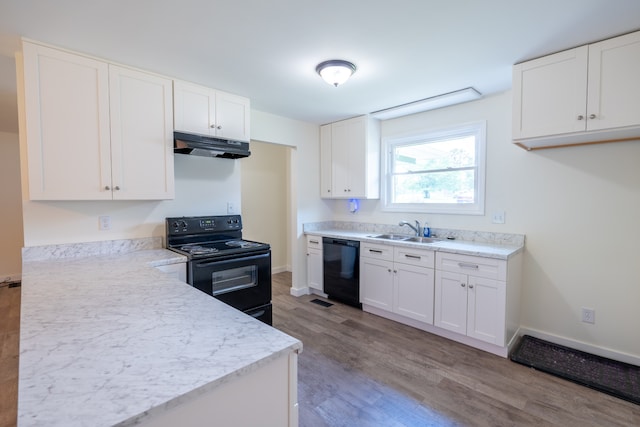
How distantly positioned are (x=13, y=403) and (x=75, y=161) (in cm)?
169

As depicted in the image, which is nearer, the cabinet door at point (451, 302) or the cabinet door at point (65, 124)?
the cabinet door at point (65, 124)

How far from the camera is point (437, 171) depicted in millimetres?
3586

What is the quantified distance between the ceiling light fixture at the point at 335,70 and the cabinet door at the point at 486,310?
2.06m

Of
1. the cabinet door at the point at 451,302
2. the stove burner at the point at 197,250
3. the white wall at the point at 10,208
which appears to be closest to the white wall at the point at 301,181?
the stove burner at the point at 197,250

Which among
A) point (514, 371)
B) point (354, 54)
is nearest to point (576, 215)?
point (514, 371)

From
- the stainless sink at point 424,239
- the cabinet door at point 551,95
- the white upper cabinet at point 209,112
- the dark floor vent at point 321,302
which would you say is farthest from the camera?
the dark floor vent at point 321,302

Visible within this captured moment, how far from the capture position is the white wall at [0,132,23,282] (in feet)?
15.8

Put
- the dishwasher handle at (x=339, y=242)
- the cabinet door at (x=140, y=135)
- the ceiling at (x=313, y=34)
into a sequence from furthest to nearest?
the dishwasher handle at (x=339, y=242) → the cabinet door at (x=140, y=135) → the ceiling at (x=313, y=34)

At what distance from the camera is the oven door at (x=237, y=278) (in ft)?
7.82

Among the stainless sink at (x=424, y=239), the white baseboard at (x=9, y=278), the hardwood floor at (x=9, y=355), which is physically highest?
the stainless sink at (x=424, y=239)

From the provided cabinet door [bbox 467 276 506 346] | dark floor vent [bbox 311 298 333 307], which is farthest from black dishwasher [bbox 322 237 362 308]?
cabinet door [bbox 467 276 506 346]

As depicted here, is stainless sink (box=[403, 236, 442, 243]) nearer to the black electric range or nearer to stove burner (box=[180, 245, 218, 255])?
the black electric range

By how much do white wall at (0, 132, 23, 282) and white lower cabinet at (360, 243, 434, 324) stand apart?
5.57m

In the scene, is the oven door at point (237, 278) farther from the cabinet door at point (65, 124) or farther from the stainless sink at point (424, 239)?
the stainless sink at point (424, 239)
